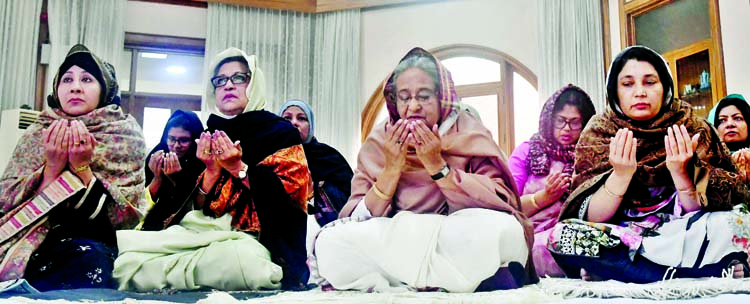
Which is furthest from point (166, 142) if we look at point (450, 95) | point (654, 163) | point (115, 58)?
point (115, 58)

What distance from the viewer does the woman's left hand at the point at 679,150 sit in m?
2.05

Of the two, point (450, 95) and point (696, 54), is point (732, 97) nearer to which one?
point (696, 54)

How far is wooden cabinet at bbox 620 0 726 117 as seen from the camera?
165 inches

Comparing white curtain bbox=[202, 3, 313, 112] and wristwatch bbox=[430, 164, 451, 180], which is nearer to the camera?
wristwatch bbox=[430, 164, 451, 180]

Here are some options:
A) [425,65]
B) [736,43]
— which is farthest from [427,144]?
[736,43]

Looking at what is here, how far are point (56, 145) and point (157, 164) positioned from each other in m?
0.50

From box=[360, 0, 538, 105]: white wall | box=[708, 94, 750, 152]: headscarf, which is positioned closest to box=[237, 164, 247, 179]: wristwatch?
box=[708, 94, 750, 152]: headscarf

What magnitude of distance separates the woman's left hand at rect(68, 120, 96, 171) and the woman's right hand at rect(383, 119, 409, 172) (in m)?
0.99

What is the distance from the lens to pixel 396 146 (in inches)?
76.0

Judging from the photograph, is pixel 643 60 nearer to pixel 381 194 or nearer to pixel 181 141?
pixel 381 194

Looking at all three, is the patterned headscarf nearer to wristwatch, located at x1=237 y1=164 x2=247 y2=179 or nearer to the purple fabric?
wristwatch, located at x1=237 y1=164 x2=247 y2=179

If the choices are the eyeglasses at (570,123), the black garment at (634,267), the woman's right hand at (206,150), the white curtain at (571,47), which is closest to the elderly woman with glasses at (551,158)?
the eyeglasses at (570,123)

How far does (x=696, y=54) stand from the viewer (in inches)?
172

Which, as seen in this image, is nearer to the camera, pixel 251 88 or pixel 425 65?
pixel 425 65
